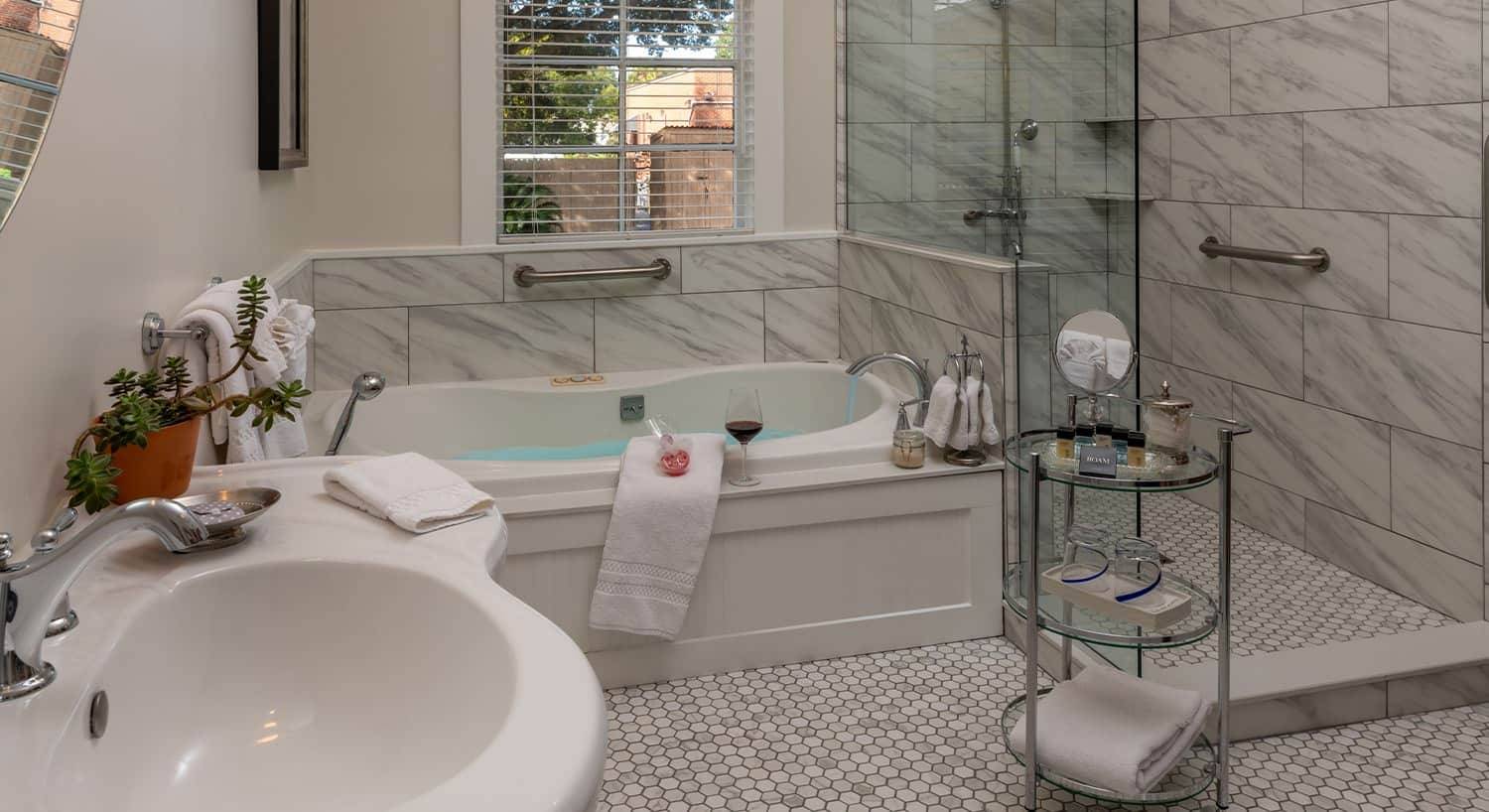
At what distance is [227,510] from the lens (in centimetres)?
137

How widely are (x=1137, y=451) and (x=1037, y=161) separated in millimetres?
985

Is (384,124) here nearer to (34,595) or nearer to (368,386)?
(368,386)

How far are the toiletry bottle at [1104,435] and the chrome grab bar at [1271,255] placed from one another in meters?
1.52

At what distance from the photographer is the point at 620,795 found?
239 cm

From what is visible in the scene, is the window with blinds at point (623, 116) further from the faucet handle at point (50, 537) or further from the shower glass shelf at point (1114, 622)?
the faucet handle at point (50, 537)

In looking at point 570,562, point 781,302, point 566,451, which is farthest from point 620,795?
point 781,302

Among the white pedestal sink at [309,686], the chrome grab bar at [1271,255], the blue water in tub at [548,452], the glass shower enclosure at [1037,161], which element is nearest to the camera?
the white pedestal sink at [309,686]

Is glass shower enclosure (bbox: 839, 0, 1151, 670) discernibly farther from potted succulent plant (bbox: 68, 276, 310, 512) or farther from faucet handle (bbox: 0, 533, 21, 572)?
faucet handle (bbox: 0, 533, 21, 572)

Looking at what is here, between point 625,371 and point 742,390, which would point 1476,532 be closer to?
point 742,390

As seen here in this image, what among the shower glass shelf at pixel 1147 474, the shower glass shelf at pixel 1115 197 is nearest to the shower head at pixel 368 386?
the shower glass shelf at pixel 1147 474

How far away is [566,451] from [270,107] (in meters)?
1.37

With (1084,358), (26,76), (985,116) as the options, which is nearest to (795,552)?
(1084,358)

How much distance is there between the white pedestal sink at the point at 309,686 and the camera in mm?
943

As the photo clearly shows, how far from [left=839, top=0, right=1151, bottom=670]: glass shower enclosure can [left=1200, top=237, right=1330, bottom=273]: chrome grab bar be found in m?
0.87
